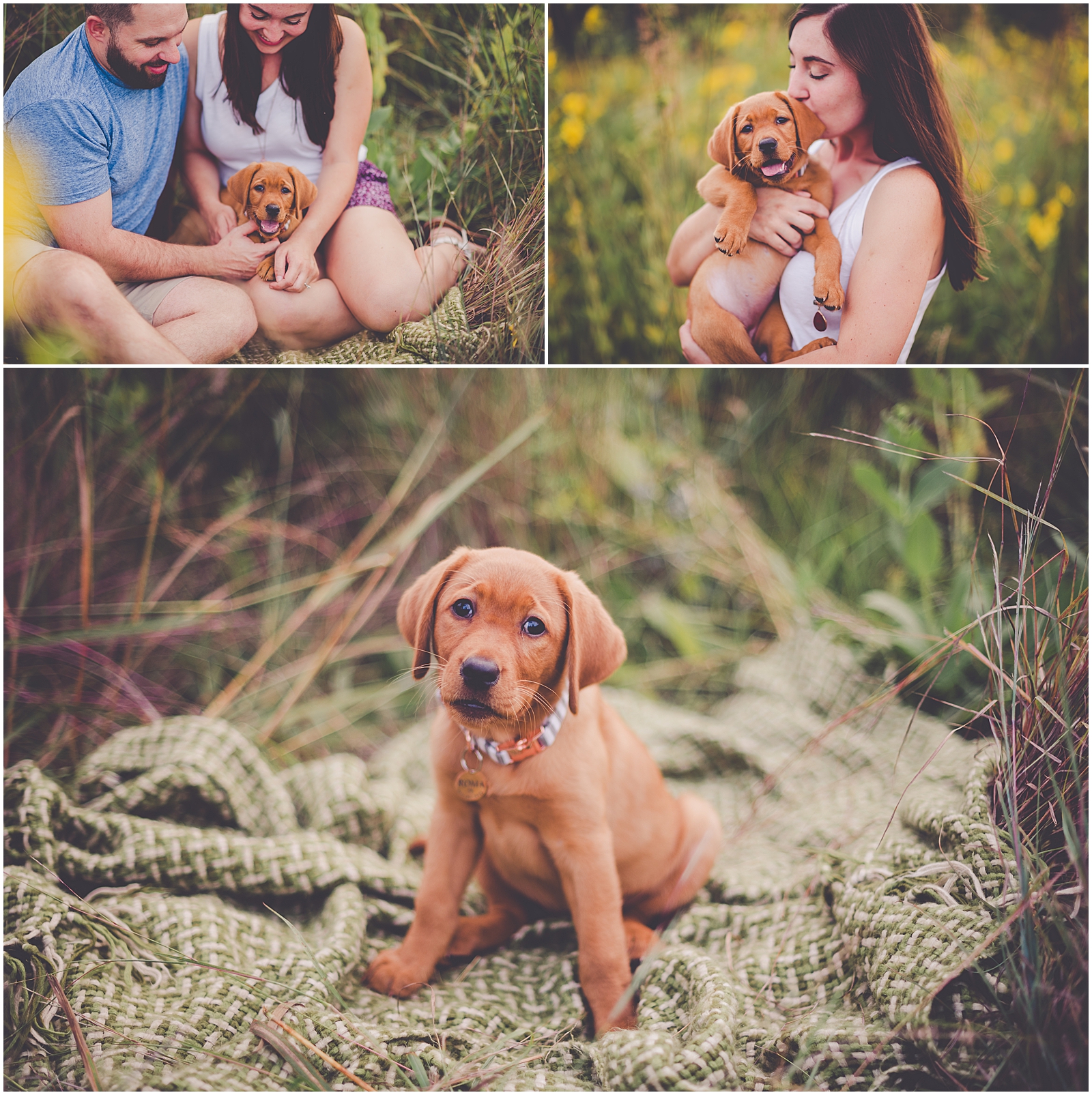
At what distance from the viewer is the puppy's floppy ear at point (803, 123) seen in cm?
260

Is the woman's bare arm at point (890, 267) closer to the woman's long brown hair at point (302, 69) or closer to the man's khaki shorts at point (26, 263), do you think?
the woman's long brown hair at point (302, 69)

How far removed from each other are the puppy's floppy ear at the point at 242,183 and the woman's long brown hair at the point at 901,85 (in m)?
1.80

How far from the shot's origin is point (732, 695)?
403 cm

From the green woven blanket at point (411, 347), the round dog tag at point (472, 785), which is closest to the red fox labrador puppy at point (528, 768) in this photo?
the round dog tag at point (472, 785)

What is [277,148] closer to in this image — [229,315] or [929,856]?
[229,315]

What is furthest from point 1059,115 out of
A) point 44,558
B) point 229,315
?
point 44,558

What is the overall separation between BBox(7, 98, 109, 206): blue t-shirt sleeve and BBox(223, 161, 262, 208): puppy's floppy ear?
0.36m

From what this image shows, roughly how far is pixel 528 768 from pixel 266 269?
176cm

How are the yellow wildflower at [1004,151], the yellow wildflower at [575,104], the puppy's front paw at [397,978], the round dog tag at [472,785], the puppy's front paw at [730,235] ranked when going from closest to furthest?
the round dog tag at [472,785] → the puppy's front paw at [397,978] → the puppy's front paw at [730,235] → the yellow wildflower at [575,104] → the yellow wildflower at [1004,151]

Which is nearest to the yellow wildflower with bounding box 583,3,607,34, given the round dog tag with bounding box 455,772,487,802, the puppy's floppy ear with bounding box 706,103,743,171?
the puppy's floppy ear with bounding box 706,103,743,171

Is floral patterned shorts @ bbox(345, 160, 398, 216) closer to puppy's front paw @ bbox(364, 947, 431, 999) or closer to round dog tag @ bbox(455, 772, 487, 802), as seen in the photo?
round dog tag @ bbox(455, 772, 487, 802)

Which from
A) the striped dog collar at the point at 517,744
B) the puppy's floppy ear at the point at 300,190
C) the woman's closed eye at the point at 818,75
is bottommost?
the striped dog collar at the point at 517,744

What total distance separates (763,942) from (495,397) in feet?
9.31

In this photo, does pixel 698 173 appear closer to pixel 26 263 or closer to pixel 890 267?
pixel 890 267
